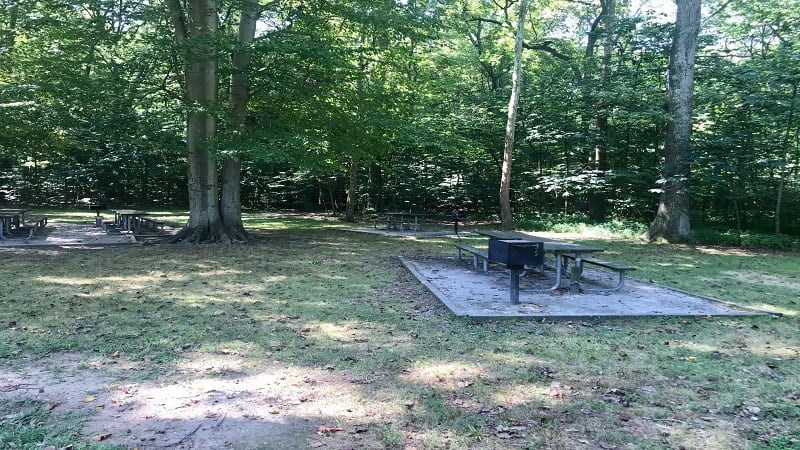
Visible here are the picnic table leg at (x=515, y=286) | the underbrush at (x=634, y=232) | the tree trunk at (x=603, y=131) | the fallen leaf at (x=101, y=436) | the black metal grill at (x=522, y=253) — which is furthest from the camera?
the tree trunk at (x=603, y=131)

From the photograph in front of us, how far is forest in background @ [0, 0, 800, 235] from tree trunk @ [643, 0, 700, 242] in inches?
16.1

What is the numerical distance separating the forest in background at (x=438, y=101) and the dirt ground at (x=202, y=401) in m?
6.92

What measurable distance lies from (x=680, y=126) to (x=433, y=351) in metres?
11.7

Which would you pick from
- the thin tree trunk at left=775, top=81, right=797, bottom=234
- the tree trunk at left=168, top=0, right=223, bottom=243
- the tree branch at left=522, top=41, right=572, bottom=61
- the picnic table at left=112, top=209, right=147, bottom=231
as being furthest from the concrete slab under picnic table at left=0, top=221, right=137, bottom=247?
the tree branch at left=522, top=41, right=572, bottom=61

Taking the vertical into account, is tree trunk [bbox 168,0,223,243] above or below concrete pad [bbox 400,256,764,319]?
above

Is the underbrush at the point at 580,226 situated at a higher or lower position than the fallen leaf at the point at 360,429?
higher

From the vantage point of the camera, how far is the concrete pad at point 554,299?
541 cm

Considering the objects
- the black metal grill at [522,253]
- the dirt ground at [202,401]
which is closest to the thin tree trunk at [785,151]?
the black metal grill at [522,253]

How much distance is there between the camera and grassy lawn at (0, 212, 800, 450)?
9.50ft

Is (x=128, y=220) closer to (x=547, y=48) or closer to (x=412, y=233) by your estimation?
(x=412, y=233)

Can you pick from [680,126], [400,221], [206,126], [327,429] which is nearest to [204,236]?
[206,126]

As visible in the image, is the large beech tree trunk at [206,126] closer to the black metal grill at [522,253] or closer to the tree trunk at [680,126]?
the black metal grill at [522,253]

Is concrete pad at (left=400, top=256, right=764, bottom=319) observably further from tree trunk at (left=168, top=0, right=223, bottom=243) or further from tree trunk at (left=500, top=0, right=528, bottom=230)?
tree trunk at (left=500, top=0, right=528, bottom=230)

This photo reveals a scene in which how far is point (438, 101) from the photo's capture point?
65.9 ft
